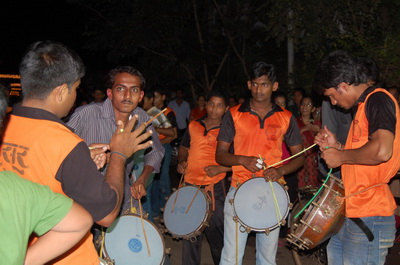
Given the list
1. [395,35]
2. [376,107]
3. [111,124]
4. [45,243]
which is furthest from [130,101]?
[395,35]

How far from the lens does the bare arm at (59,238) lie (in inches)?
82.6

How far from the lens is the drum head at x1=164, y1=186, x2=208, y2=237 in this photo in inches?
207

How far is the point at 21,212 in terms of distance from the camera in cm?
187

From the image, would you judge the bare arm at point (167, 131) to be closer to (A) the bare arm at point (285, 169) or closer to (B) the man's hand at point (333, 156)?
(A) the bare arm at point (285, 169)

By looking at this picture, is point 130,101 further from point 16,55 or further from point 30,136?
point 16,55

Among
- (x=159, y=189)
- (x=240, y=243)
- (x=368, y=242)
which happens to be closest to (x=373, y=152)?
(x=368, y=242)

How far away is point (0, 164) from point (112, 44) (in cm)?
1492

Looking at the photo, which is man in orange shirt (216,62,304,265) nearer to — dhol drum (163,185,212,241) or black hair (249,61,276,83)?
black hair (249,61,276,83)

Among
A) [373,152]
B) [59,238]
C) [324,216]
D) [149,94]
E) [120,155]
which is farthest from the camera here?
[149,94]

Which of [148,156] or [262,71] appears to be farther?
[262,71]

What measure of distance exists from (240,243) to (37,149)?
2.85 metres

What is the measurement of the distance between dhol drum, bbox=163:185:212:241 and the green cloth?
10.8ft

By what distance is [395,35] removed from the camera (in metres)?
10.8

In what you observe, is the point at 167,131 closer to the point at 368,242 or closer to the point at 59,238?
the point at 368,242
